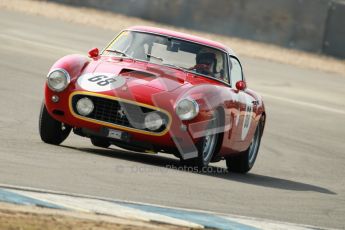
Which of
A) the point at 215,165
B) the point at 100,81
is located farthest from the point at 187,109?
the point at 215,165

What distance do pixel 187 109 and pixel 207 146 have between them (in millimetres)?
585

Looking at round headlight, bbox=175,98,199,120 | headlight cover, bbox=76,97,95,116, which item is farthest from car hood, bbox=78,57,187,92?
round headlight, bbox=175,98,199,120

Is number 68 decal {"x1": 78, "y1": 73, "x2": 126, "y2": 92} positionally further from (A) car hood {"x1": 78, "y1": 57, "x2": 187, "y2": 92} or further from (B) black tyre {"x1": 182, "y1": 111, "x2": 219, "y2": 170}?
(B) black tyre {"x1": 182, "y1": 111, "x2": 219, "y2": 170}

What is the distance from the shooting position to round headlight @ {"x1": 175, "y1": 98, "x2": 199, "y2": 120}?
31.7ft

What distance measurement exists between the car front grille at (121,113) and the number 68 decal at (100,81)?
9cm

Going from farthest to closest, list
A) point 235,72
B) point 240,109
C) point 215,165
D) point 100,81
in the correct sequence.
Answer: point 215,165 → point 235,72 → point 240,109 → point 100,81

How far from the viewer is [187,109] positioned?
966cm

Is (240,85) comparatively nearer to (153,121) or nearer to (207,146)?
(207,146)

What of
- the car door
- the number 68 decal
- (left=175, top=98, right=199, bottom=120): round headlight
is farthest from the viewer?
the car door

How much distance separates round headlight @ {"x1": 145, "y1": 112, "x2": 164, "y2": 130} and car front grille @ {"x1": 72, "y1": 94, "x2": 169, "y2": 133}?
0.03 metres

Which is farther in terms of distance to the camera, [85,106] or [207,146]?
[207,146]

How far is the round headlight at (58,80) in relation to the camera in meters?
9.96

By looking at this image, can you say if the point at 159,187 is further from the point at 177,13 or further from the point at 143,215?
the point at 177,13

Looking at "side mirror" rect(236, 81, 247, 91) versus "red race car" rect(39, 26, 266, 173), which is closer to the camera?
"red race car" rect(39, 26, 266, 173)
